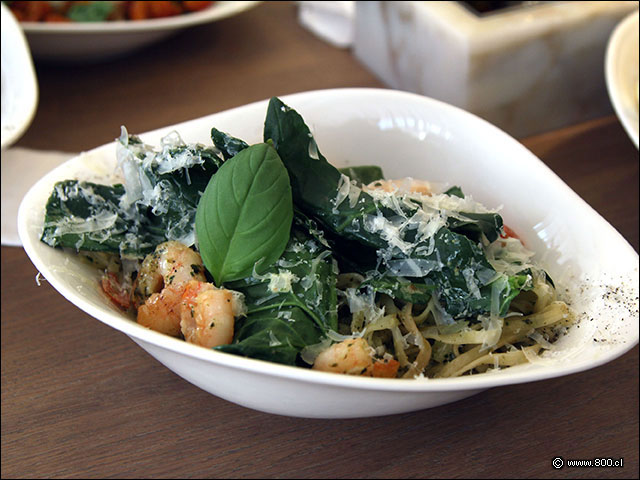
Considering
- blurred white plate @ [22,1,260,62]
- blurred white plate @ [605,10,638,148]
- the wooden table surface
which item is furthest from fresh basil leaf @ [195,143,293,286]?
blurred white plate @ [22,1,260,62]

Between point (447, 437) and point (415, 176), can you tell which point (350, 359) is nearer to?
point (447, 437)

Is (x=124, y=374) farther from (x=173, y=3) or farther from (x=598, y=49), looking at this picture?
(x=598, y=49)

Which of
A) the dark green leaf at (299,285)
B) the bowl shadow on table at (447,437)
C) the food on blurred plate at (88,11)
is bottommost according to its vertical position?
the bowl shadow on table at (447,437)

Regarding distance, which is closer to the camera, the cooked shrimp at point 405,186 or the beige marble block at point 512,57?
the cooked shrimp at point 405,186

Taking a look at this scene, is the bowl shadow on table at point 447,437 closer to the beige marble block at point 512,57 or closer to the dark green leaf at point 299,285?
the dark green leaf at point 299,285

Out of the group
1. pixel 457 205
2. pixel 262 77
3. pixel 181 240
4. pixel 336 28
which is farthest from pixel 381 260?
pixel 336 28

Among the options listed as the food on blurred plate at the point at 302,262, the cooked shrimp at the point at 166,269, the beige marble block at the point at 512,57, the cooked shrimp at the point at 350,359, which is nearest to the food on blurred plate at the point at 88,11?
the beige marble block at the point at 512,57
